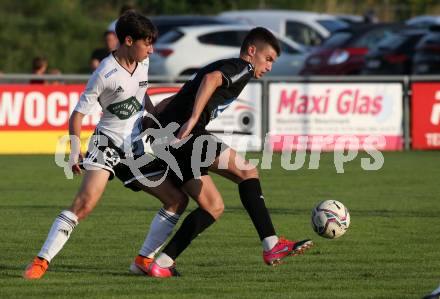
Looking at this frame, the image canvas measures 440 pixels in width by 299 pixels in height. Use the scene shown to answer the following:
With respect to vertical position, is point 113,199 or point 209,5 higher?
point 113,199

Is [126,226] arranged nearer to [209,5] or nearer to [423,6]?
[209,5]

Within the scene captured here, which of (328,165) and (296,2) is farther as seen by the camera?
(296,2)

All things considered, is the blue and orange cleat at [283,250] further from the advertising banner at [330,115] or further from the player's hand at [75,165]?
the advertising banner at [330,115]

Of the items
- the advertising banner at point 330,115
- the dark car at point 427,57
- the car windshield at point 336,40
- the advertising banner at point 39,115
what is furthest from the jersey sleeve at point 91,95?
the car windshield at point 336,40

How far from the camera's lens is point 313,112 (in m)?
20.5

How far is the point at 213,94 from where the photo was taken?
8422 millimetres

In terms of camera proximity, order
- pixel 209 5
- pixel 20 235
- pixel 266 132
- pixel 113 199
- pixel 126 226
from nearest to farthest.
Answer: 1. pixel 20 235
2. pixel 126 226
3. pixel 113 199
4. pixel 266 132
5. pixel 209 5

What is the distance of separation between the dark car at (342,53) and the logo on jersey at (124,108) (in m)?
20.3

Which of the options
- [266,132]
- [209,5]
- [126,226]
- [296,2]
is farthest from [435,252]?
[296,2]

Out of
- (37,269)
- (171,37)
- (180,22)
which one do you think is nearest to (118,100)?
(37,269)

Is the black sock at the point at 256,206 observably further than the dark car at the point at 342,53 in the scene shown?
No

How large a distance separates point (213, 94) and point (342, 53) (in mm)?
20749

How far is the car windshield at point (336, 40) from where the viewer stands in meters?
29.2

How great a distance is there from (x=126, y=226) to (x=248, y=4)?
36877 millimetres
